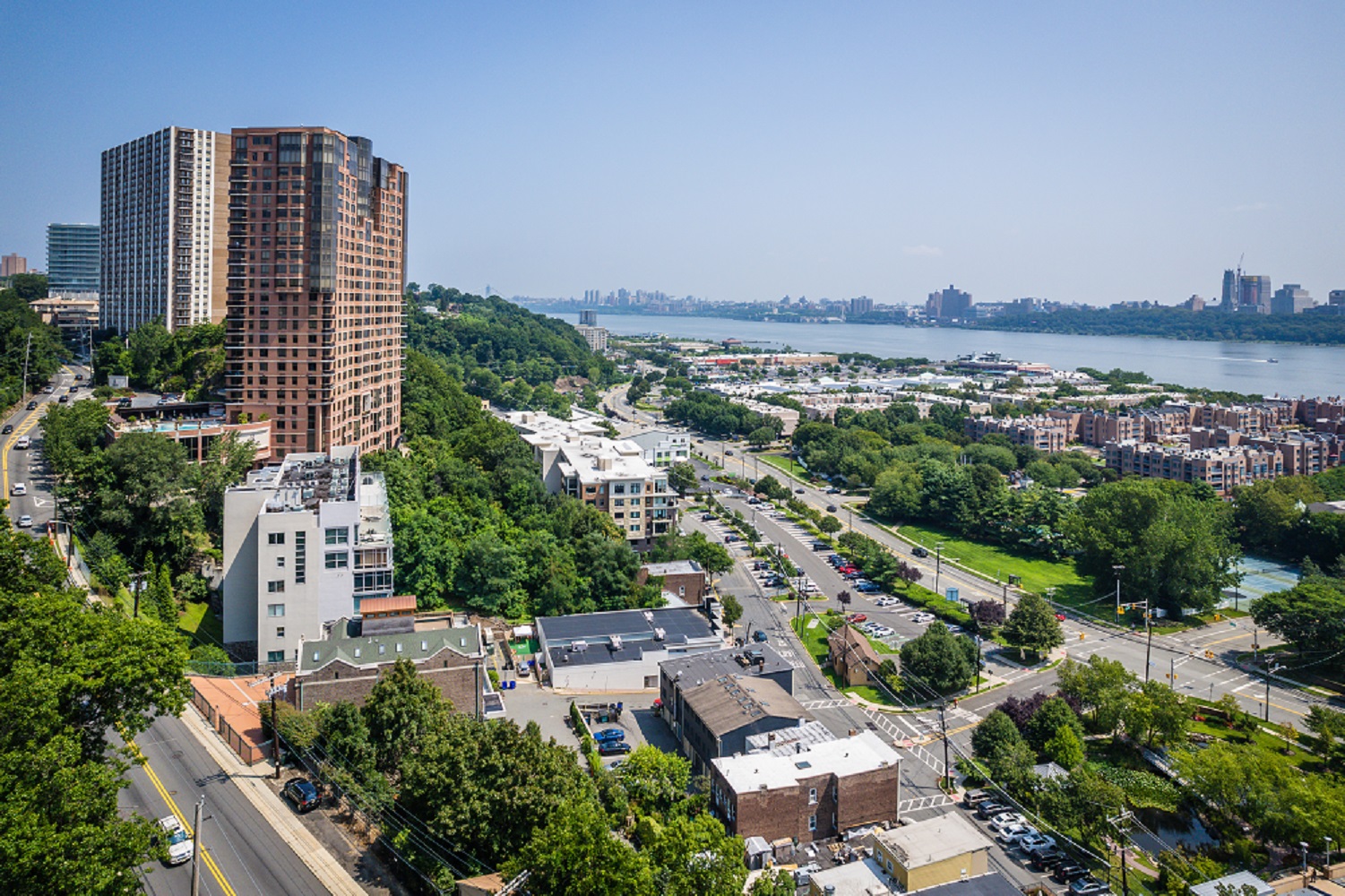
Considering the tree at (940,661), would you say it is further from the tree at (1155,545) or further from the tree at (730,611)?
the tree at (1155,545)

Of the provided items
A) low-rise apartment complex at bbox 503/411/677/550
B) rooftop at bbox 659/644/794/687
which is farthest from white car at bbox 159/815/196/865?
low-rise apartment complex at bbox 503/411/677/550

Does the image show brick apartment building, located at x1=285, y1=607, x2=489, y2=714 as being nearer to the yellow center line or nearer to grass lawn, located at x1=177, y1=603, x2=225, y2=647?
the yellow center line

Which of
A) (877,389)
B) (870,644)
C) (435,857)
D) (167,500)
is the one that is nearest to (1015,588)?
(870,644)

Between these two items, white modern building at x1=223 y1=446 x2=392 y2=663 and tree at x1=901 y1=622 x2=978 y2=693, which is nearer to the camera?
white modern building at x1=223 y1=446 x2=392 y2=663

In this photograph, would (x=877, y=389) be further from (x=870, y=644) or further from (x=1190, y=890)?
(x=1190, y=890)

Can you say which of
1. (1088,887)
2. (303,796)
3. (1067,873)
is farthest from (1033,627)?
(303,796)

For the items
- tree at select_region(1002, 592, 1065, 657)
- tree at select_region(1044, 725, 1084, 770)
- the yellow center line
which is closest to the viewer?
the yellow center line
